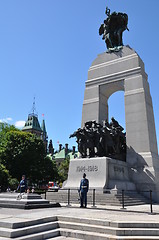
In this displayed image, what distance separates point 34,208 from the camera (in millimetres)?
9242

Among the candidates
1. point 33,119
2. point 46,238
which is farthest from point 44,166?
point 33,119

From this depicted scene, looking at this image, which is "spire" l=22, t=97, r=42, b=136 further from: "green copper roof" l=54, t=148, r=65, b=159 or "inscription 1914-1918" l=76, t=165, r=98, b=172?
"inscription 1914-1918" l=76, t=165, r=98, b=172

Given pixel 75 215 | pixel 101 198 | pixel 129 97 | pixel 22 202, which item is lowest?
pixel 75 215

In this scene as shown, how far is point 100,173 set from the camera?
16344 millimetres

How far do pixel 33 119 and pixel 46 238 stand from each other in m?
104

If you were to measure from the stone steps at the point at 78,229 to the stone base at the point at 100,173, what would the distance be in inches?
357

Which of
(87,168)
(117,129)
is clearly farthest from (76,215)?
(117,129)

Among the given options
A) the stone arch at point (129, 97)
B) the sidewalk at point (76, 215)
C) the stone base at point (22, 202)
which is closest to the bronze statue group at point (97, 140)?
the stone arch at point (129, 97)

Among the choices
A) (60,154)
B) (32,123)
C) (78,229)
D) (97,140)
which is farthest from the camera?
(32,123)

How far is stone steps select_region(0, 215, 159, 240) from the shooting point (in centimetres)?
549

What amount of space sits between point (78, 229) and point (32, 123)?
336 feet

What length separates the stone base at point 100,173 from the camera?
16.0 m

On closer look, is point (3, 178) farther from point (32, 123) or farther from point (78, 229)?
point (32, 123)

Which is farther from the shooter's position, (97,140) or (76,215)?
(97,140)
